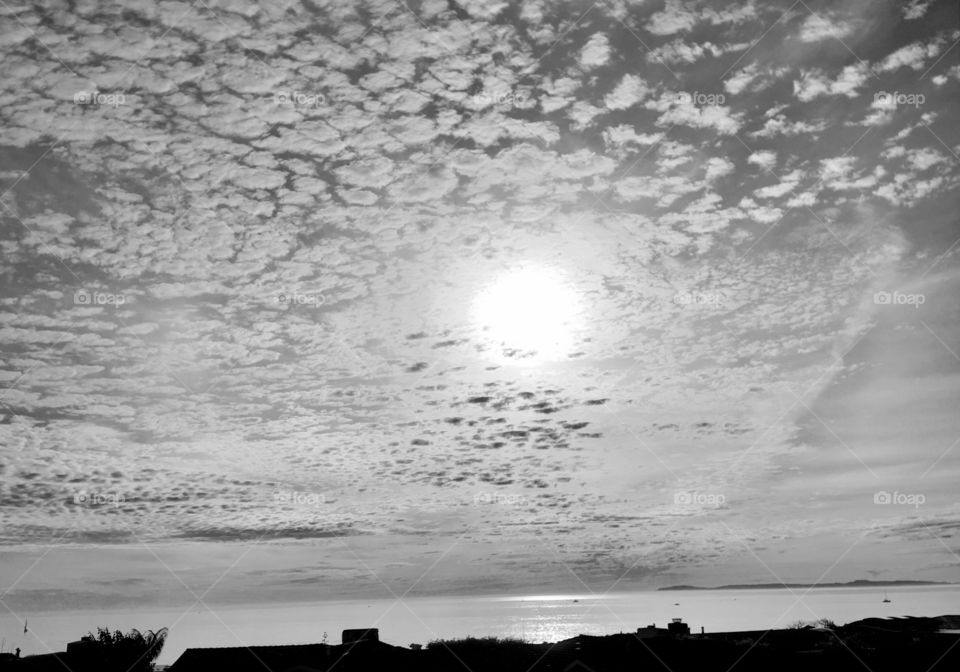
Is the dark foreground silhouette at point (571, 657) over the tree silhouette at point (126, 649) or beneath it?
beneath

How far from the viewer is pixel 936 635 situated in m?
44.7

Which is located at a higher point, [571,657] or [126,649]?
[126,649]

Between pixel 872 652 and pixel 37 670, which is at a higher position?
pixel 37 670

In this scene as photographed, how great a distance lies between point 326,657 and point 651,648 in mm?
18131

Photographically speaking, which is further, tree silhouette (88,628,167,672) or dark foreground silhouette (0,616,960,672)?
tree silhouette (88,628,167,672)

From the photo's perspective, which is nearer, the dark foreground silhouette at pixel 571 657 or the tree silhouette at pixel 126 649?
the dark foreground silhouette at pixel 571 657

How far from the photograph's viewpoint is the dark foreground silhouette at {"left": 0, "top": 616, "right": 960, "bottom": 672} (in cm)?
3725

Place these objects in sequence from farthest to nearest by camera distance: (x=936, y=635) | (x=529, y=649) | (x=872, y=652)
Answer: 1. (x=936, y=635)
2. (x=529, y=649)
3. (x=872, y=652)

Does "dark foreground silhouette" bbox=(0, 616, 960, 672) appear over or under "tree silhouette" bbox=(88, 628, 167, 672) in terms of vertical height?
under

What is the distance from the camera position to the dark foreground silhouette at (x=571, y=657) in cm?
3725

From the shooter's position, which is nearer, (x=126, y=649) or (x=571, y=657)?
(x=571, y=657)

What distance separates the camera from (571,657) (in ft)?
129

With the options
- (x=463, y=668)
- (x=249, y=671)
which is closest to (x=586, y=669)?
(x=463, y=668)

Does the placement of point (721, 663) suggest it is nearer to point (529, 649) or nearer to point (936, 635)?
point (529, 649)
